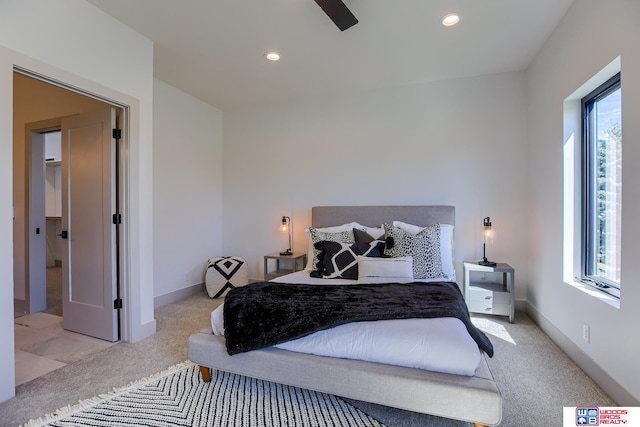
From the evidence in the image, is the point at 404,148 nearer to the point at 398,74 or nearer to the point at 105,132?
the point at 398,74

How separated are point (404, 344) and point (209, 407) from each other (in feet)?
4.09

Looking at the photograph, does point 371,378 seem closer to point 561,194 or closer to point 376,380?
point 376,380

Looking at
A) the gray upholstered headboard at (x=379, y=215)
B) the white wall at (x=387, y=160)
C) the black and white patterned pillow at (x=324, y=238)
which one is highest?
the white wall at (x=387, y=160)

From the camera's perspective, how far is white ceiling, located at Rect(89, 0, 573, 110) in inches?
97.7

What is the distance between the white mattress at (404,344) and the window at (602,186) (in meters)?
1.37

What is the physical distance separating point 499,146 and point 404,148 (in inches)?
42.8

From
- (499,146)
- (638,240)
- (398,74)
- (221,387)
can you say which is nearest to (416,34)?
(398,74)

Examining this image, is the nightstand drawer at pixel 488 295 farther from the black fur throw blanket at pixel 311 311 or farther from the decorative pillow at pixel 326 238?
the decorative pillow at pixel 326 238

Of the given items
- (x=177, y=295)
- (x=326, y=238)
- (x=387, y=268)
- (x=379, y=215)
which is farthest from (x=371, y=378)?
(x=177, y=295)

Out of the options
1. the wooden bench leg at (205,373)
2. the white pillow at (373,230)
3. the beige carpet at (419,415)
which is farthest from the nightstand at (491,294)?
the wooden bench leg at (205,373)

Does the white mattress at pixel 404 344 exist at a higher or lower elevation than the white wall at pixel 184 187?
lower

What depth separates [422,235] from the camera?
10.2ft

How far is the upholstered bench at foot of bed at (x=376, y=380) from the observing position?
1508 millimetres

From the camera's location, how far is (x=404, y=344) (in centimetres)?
172
